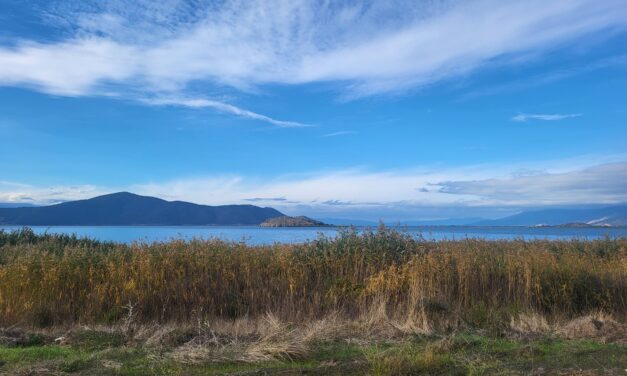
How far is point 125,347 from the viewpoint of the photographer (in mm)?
7094

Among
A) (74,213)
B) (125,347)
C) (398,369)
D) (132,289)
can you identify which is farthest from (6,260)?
(74,213)

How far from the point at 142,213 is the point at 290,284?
4952 inches

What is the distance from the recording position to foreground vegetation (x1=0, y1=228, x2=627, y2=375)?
6.43m

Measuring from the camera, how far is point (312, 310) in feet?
34.5

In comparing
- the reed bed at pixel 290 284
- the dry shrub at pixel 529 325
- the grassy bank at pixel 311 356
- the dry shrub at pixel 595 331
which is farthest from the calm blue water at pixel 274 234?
the grassy bank at pixel 311 356

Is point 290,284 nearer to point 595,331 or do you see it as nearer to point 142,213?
point 595,331

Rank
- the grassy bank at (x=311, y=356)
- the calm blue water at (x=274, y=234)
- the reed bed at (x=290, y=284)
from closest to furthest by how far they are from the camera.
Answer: the grassy bank at (x=311, y=356) → the reed bed at (x=290, y=284) → the calm blue water at (x=274, y=234)

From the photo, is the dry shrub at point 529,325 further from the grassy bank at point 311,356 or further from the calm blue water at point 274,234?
the calm blue water at point 274,234

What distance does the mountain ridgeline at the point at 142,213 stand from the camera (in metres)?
107

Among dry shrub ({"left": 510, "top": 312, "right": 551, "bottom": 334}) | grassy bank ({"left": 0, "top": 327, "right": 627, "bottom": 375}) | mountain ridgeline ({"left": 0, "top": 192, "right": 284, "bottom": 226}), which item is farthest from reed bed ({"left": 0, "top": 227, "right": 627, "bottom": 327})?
mountain ridgeline ({"left": 0, "top": 192, "right": 284, "bottom": 226})

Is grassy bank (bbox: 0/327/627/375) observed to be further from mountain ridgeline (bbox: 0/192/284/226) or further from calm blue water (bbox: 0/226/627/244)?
mountain ridgeline (bbox: 0/192/284/226)

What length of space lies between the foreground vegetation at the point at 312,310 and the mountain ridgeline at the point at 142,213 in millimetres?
93161

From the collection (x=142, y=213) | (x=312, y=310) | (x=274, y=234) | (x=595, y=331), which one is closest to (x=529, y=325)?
(x=595, y=331)

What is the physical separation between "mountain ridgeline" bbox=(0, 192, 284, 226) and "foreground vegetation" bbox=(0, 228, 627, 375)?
93.2 meters
